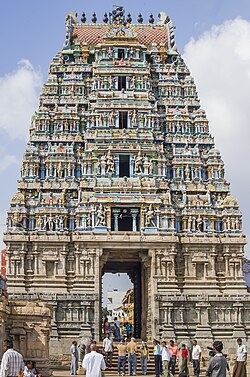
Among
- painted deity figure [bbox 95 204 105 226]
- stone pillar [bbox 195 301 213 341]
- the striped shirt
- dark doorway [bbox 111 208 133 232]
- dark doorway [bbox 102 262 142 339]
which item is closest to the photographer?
the striped shirt

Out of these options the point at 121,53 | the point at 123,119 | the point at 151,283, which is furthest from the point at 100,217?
the point at 121,53

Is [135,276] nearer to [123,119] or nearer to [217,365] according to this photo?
[123,119]

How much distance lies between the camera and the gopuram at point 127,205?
36.9 m

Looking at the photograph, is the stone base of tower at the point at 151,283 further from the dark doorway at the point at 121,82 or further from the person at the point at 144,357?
the dark doorway at the point at 121,82

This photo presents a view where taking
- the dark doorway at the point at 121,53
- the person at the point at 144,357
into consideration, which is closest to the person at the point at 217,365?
the person at the point at 144,357

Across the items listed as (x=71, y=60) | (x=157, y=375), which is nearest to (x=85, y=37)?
(x=71, y=60)

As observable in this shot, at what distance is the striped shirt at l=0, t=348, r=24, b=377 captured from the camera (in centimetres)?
1256

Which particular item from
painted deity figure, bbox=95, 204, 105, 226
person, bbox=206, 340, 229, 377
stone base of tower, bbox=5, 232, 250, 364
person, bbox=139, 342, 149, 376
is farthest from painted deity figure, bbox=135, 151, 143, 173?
person, bbox=206, 340, 229, 377

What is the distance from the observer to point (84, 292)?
122ft

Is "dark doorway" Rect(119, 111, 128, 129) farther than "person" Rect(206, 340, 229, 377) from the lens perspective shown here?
Yes

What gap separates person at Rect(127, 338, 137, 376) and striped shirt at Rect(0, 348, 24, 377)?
15714 mm

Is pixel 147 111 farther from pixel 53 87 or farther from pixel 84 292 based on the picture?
pixel 84 292

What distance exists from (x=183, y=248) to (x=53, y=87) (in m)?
15.1

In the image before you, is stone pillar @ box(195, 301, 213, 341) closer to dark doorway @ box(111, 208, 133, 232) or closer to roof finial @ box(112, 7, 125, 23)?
dark doorway @ box(111, 208, 133, 232)
